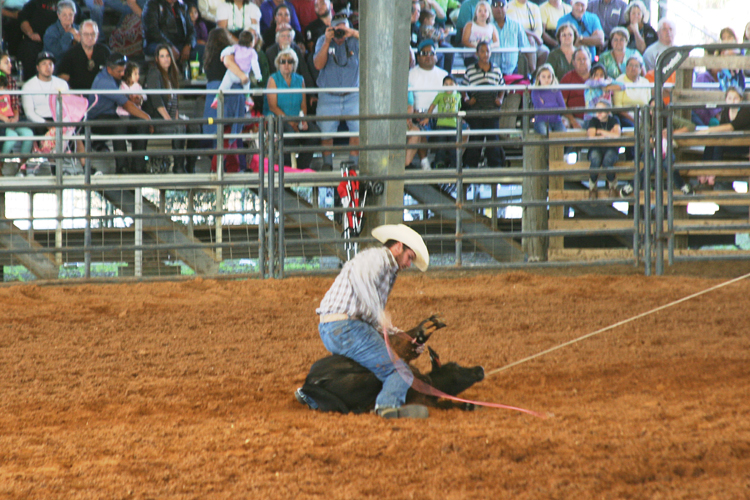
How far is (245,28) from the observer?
39.3 feet

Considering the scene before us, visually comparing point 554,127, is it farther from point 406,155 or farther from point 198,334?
point 198,334

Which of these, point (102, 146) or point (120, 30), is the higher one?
point (120, 30)

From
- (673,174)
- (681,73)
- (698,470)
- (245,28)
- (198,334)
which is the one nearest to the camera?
(698,470)

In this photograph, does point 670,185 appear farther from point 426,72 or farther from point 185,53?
point 185,53

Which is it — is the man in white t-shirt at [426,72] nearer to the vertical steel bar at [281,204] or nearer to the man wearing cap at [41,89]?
the vertical steel bar at [281,204]

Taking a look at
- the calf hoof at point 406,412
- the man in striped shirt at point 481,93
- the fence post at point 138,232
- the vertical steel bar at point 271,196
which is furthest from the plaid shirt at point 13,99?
the calf hoof at point 406,412

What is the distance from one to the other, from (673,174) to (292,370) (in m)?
6.00

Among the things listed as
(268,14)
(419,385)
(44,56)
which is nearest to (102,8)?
(44,56)

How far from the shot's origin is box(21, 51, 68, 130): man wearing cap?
10867 mm

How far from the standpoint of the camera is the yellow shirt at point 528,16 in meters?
12.9

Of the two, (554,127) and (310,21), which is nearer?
(554,127)

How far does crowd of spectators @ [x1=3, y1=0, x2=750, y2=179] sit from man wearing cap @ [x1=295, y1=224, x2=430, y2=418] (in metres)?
6.36

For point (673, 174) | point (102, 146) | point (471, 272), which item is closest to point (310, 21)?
point (102, 146)

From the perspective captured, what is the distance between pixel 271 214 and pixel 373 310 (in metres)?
5.10
